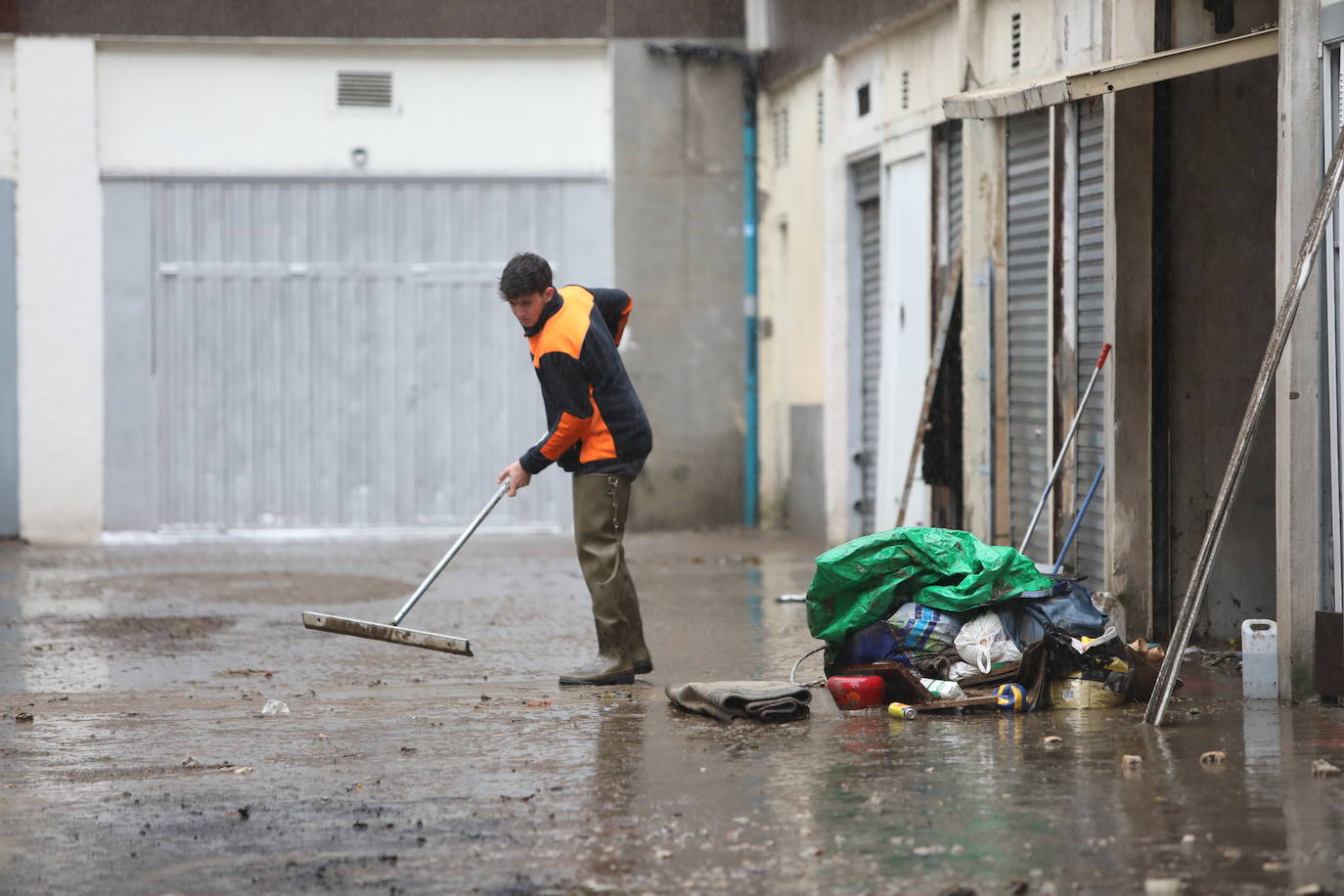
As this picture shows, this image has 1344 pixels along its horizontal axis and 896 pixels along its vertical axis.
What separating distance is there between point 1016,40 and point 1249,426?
451 centimetres

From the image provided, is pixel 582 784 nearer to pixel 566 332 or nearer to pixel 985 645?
pixel 985 645

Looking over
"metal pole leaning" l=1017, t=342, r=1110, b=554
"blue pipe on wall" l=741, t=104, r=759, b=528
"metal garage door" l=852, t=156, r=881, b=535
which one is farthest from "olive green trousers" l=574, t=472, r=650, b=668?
"blue pipe on wall" l=741, t=104, r=759, b=528

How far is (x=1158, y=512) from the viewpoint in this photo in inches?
353

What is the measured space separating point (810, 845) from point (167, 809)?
198 cm

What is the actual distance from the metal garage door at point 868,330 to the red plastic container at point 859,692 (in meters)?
6.44

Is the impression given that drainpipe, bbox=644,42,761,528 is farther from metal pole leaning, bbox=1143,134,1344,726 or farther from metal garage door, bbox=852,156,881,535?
metal pole leaning, bbox=1143,134,1344,726

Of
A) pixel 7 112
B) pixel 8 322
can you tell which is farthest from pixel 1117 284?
pixel 7 112

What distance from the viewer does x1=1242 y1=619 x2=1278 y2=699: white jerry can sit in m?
7.12

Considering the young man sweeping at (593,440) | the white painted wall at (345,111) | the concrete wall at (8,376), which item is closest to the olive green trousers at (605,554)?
the young man sweeping at (593,440)

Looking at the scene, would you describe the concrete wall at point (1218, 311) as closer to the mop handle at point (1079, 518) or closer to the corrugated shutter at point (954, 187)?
the mop handle at point (1079, 518)

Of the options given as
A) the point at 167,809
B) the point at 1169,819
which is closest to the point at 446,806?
the point at 167,809

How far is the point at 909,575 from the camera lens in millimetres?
7289

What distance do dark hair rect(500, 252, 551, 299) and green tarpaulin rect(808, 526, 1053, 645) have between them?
163cm

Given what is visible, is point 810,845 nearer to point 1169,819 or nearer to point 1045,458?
point 1169,819
